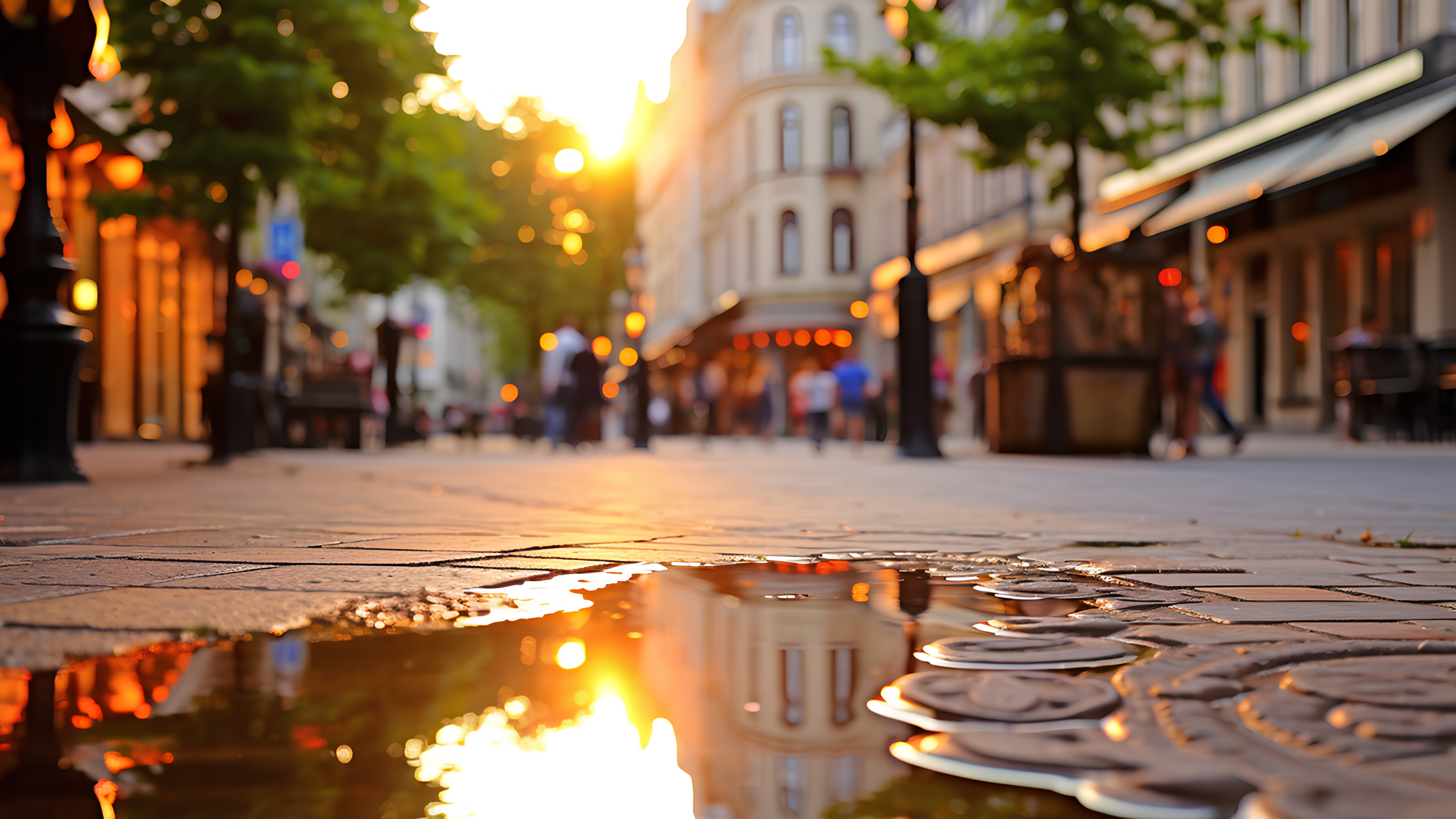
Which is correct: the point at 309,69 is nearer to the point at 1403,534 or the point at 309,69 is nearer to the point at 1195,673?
the point at 1403,534

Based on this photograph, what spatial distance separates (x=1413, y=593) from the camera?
2916mm

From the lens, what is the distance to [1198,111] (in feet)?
84.1

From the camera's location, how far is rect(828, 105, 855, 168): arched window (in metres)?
45.0

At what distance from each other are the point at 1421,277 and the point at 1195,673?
20.6 metres

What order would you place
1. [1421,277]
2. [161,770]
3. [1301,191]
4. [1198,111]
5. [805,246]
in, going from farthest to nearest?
[805,246] < [1198,111] < [1301,191] < [1421,277] < [161,770]

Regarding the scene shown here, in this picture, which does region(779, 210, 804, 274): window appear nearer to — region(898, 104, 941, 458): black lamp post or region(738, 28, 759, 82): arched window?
region(738, 28, 759, 82): arched window

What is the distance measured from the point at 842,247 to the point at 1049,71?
102ft

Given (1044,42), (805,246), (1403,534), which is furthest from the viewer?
(805,246)

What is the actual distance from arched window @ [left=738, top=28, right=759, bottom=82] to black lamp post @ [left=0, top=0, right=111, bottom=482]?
1551 inches

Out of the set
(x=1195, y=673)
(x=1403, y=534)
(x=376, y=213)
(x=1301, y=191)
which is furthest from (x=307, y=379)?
(x=1195, y=673)

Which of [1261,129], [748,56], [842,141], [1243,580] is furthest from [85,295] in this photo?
[748,56]

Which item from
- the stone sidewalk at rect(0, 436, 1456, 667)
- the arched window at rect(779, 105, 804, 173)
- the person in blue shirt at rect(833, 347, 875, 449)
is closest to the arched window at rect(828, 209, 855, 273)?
the arched window at rect(779, 105, 804, 173)

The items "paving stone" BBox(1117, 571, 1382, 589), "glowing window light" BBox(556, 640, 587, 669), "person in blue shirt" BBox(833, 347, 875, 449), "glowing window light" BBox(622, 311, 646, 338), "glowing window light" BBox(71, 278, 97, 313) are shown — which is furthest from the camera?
"glowing window light" BBox(622, 311, 646, 338)

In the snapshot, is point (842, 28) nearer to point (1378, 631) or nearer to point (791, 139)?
point (791, 139)
